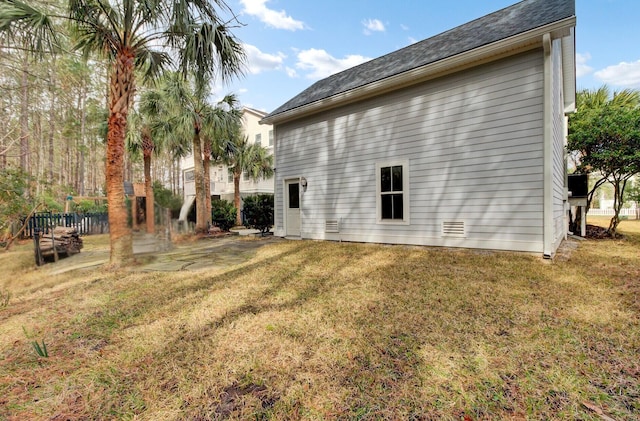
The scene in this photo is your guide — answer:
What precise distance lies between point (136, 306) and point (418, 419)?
300cm

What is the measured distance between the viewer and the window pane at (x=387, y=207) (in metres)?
6.57

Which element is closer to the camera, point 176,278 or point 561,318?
point 561,318

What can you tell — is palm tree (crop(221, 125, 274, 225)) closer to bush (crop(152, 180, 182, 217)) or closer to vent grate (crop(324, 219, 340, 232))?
bush (crop(152, 180, 182, 217))

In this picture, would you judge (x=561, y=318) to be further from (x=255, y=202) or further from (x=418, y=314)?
(x=255, y=202)

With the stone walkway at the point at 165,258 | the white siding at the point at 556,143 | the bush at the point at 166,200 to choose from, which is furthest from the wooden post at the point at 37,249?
the white siding at the point at 556,143

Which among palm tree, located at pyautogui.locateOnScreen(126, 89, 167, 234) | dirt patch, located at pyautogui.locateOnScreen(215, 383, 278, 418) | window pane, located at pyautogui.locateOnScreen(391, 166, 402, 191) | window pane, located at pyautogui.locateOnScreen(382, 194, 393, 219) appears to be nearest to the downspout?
window pane, located at pyautogui.locateOnScreen(391, 166, 402, 191)

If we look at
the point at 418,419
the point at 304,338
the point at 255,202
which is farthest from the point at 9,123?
the point at 418,419

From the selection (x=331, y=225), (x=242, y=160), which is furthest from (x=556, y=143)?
(x=242, y=160)

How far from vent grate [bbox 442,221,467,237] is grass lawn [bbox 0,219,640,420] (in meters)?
1.69

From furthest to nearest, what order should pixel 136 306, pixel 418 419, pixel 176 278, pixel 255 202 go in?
pixel 255 202 → pixel 176 278 → pixel 136 306 → pixel 418 419

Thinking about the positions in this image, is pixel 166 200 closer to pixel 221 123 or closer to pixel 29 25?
pixel 221 123

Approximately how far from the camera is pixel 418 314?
2.62m

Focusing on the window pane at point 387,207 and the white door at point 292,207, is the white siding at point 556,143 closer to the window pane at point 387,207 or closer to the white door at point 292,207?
the window pane at point 387,207

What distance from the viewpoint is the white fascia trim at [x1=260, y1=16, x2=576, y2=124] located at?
4500 mm
